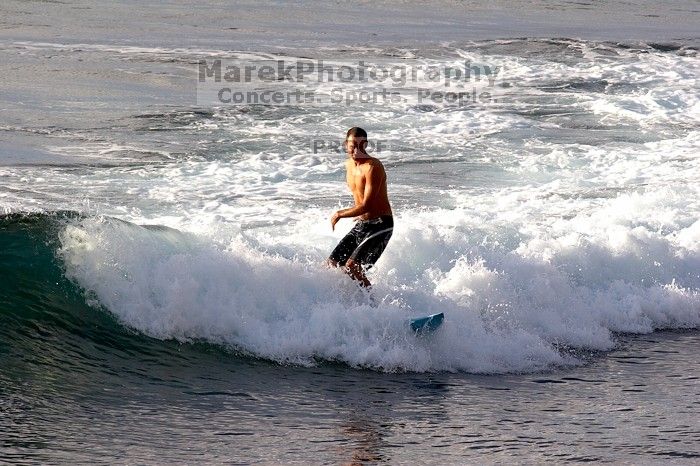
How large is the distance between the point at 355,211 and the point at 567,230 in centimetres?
439

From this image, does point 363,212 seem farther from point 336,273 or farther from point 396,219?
point 396,219

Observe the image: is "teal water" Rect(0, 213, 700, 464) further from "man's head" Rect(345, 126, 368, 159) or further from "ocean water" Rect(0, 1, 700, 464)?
"man's head" Rect(345, 126, 368, 159)

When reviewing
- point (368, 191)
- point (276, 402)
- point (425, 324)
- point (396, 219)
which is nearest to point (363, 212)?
point (368, 191)

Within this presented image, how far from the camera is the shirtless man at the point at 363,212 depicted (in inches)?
361

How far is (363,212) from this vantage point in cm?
928

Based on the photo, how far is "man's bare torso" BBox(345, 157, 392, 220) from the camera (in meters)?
9.20

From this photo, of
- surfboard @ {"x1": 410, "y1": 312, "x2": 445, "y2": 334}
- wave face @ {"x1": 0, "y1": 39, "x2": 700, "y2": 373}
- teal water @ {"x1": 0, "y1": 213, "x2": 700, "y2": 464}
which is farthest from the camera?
wave face @ {"x1": 0, "y1": 39, "x2": 700, "y2": 373}

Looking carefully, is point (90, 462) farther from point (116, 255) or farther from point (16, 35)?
point (16, 35)

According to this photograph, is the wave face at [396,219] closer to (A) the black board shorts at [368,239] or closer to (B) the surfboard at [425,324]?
(B) the surfboard at [425,324]

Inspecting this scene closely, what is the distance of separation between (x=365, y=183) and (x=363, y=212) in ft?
0.79

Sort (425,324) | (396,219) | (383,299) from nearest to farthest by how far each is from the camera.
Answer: (425,324) < (383,299) < (396,219)

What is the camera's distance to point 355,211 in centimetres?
923

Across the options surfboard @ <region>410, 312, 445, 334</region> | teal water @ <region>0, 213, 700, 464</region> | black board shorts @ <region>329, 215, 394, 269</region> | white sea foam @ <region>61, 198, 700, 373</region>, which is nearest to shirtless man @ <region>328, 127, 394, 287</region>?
A: black board shorts @ <region>329, 215, 394, 269</region>

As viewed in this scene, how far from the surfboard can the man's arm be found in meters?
1.01
